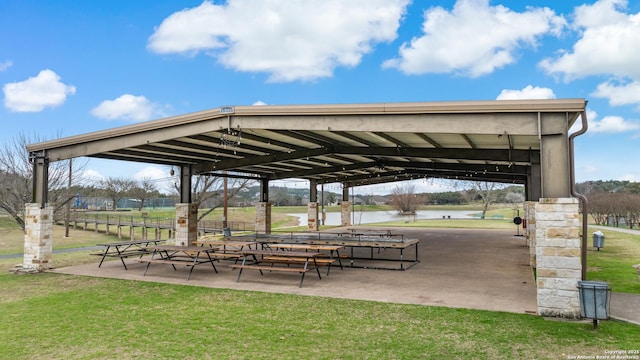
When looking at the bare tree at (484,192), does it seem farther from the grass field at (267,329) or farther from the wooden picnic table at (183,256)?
the grass field at (267,329)

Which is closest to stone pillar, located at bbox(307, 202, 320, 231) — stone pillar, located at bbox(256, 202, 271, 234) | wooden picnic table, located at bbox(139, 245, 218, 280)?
stone pillar, located at bbox(256, 202, 271, 234)

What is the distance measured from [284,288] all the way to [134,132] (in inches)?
197

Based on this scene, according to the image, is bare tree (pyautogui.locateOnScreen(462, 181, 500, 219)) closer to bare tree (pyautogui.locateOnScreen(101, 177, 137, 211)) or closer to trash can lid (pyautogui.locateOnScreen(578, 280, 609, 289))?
bare tree (pyautogui.locateOnScreen(101, 177, 137, 211))

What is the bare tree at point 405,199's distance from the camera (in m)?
52.4

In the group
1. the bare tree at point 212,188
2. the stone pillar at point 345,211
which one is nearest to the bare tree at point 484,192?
the stone pillar at point 345,211

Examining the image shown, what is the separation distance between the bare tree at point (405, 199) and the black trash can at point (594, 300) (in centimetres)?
4655

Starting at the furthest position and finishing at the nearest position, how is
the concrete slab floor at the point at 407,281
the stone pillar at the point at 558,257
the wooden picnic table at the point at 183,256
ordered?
the wooden picnic table at the point at 183,256, the concrete slab floor at the point at 407,281, the stone pillar at the point at 558,257

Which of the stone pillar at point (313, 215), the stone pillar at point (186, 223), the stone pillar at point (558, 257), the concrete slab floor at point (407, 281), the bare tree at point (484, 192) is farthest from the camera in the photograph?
the bare tree at point (484, 192)

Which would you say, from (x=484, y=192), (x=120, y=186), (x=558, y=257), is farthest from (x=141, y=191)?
(x=558, y=257)

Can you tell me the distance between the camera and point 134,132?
917 cm

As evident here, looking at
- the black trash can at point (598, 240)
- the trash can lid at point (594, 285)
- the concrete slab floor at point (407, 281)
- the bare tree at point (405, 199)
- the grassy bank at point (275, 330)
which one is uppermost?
the bare tree at point (405, 199)

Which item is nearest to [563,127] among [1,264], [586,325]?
[586,325]

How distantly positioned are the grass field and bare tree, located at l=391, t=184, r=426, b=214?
46237 mm

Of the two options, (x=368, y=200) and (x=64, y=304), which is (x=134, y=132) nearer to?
(x=64, y=304)
